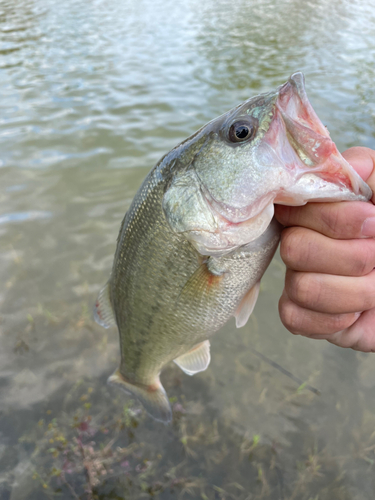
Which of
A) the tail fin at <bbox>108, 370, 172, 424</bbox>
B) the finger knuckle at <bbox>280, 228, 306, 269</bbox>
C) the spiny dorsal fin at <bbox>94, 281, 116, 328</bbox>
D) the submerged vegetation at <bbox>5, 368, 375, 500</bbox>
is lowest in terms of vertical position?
the submerged vegetation at <bbox>5, 368, 375, 500</bbox>

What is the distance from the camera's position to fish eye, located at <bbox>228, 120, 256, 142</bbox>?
139 centimetres

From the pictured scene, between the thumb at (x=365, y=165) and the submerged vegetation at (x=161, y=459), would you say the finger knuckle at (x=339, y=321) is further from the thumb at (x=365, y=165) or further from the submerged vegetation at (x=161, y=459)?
the submerged vegetation at (x=161, y=459)

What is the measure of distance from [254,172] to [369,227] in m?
0.47

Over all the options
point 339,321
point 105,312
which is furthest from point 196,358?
point 339,321

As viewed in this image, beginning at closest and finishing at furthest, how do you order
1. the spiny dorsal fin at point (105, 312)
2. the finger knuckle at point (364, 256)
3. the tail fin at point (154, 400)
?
the finger knuckle at point (364, 256)
the spiny dorsal fin at point (105, 312)
the tail fin at point (154, 400)

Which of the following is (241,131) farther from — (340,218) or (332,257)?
(332,257)

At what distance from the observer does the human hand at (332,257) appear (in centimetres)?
131

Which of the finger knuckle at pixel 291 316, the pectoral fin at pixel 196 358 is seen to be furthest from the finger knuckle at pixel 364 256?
the pectoral fin at pixel 196 358

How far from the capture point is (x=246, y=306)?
185 centimetres

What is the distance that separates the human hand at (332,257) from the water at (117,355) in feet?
5.79

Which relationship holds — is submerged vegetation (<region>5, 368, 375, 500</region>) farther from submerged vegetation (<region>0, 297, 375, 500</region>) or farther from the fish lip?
the fish lip

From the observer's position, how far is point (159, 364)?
7.33 ft

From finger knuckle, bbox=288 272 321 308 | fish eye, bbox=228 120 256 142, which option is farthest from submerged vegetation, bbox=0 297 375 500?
fish eye, bbox=228 120 256 142

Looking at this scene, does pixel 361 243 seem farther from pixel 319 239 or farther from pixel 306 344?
pixel 306 344
